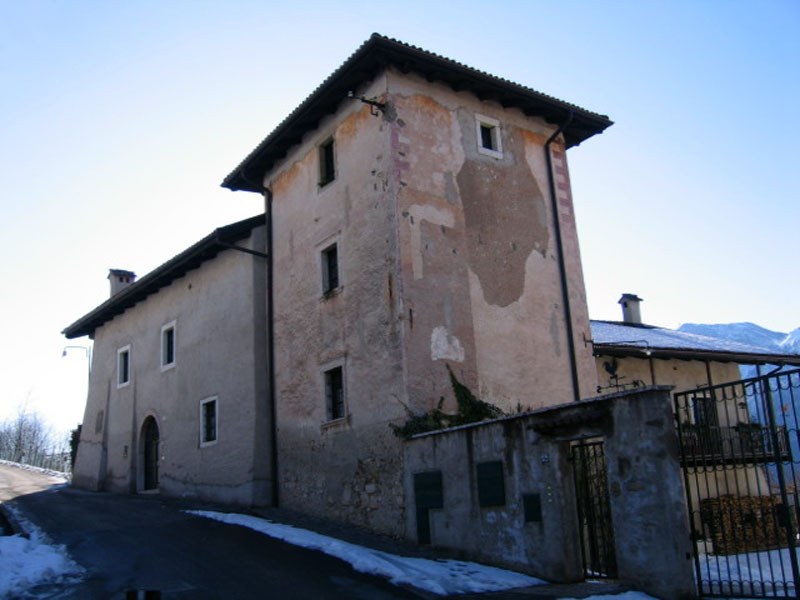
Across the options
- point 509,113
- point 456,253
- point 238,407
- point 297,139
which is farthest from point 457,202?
point 238,407

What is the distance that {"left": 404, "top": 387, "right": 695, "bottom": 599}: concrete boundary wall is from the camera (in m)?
8.46

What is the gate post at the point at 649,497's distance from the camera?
8.25 meters

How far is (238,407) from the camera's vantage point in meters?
17.6

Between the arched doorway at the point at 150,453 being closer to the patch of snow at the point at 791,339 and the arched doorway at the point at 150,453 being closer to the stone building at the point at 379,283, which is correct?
the stone building at the point at 379,283

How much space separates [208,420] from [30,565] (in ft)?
27.8

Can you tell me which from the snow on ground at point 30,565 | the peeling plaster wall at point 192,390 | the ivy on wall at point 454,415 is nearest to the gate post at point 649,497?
the ivy on wall at point 454,415

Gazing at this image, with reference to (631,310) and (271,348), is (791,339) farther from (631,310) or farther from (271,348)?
(271,348)

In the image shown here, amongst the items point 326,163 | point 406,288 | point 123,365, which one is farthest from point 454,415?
point 123,365

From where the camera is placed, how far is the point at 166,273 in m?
20.8

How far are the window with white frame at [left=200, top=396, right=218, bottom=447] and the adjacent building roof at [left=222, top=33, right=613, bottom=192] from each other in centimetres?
541

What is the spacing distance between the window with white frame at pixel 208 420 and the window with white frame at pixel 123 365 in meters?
5.85

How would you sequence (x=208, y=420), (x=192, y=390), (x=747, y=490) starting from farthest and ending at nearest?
(x=192, y=390) < (x=208, y=420) < (x=747, y=490)

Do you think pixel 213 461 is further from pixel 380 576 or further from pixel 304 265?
pixel 380 576

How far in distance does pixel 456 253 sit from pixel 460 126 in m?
2.85
